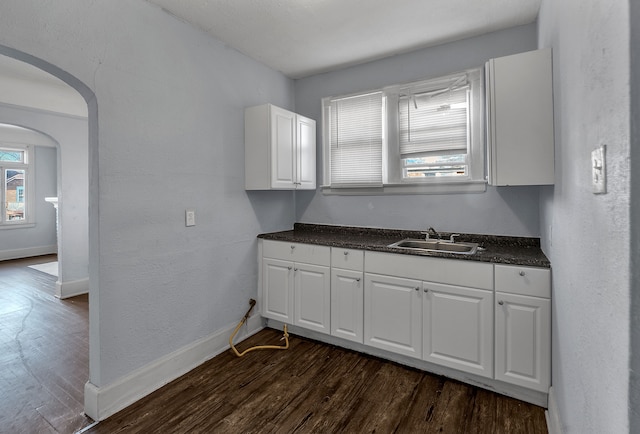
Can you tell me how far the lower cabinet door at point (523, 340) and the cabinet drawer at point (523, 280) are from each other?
36mm

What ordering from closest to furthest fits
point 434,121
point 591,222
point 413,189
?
point 591,222, point 434,121, point 413,189

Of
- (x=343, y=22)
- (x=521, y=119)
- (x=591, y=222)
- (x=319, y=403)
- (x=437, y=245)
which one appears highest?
(x=343, y=22)

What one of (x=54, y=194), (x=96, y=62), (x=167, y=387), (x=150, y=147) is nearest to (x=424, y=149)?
(x=150, y=147)

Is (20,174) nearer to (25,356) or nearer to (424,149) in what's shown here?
(25,356)

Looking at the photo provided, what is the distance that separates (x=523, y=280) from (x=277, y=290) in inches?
76.4

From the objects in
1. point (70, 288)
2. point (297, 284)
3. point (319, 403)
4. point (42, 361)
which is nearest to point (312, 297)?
point (297, 284)

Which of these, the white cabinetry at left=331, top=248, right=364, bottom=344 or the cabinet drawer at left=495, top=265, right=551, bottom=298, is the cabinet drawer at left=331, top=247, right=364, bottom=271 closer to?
the white cabinetry at left=331, top=248, right=364, bottom=344

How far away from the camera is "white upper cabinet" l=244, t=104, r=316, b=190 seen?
2891 mm

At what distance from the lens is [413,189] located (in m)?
2.99

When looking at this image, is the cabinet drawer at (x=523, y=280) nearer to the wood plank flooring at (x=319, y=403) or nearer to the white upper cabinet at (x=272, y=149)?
the wood plank flooring at (x=319, y=403)

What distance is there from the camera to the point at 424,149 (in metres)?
2.91

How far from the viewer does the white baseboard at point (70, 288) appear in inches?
163

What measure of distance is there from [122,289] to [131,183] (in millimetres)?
672

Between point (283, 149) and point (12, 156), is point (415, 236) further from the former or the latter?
point (12, 156)
